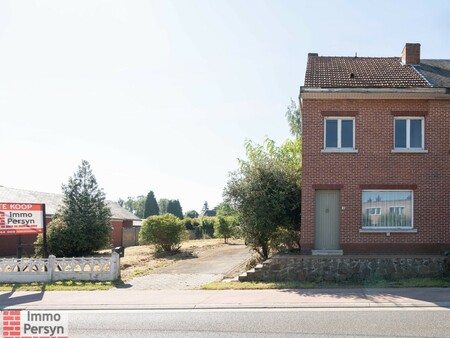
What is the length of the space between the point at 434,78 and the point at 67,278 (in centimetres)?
1596

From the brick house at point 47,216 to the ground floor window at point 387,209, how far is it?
55.4 feet

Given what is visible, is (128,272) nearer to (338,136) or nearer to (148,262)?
(148,262)

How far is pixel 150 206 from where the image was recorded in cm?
8856

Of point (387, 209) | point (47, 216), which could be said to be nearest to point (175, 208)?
point (47, 216)

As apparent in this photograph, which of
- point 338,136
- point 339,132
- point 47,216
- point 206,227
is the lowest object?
point 206,227

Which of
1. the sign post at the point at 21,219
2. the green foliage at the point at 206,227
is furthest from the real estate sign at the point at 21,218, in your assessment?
the green foliage at the point at 206,227

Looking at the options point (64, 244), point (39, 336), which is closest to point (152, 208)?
point (64, 244)

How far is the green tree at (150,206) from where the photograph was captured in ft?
289

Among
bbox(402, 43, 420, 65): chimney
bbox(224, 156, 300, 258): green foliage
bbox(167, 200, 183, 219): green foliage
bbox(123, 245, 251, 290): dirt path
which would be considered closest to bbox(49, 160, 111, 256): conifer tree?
bbox(123, 245, 251, 290): dirt path

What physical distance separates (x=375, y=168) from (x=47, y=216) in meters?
23.6

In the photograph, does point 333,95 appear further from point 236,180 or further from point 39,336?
point 39,336

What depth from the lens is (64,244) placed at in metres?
24.8

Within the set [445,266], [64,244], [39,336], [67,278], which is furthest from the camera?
[64,244]

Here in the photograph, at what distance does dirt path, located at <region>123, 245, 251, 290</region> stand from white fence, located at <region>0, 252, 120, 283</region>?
0.97m
